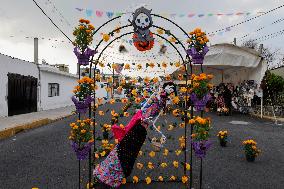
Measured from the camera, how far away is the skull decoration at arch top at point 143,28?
5602mm

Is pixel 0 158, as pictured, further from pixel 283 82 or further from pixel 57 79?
pixel 57 79

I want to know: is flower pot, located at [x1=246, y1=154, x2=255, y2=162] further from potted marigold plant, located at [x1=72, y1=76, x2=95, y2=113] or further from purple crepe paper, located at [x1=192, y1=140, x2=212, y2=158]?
potted marigold plant, located at [x1=72, y1=76, x2=95, y2=113]

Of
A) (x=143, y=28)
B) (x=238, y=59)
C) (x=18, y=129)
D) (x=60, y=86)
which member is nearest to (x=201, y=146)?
(x=143, y=28)

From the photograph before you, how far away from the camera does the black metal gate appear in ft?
70.9

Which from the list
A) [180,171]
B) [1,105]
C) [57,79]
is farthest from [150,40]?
[57,79]

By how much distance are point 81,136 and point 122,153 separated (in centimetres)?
76

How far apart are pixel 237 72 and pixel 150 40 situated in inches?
561

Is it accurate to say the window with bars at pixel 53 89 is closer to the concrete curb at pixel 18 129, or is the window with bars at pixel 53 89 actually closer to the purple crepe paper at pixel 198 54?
the concrete curb at pixel 18 129

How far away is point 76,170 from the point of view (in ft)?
23.7

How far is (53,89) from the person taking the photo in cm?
3225

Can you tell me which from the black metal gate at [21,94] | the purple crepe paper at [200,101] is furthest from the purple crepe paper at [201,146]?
the black metal gate at [21,94]

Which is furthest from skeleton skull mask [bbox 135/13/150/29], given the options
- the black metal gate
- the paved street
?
the black metal gate

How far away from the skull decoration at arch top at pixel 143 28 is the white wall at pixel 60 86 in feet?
77.4

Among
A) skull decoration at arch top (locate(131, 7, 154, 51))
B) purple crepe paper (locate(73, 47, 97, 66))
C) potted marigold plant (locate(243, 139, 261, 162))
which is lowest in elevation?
potted marigold plant (locate(243, 139, 261, 162))
